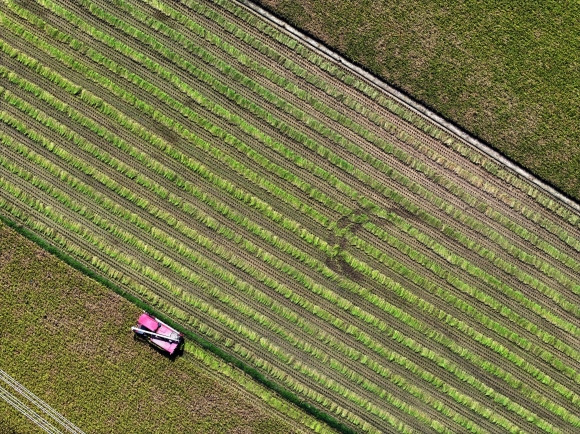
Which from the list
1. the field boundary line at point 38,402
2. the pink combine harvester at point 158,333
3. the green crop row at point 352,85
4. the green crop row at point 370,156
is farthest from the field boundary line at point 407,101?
the field boundary line at point 38,402

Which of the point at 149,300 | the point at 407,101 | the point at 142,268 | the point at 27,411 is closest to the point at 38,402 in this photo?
the point at 27,411

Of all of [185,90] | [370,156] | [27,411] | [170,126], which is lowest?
[27,411]

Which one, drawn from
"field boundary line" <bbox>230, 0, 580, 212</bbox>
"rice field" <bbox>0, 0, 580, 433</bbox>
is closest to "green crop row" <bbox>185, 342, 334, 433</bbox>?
"rice field" <bbox>0, 0, 580, 433</bbox>

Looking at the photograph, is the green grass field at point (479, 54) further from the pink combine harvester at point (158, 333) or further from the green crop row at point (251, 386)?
the green crop row at point (251, 386)

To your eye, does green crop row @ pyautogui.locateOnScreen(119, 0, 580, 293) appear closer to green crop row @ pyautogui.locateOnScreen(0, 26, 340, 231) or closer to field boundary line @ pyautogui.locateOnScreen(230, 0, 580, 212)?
green crop row @ pyautogui.locateOnScreen(0, 26, 340, 231)

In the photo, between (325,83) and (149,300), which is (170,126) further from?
(149,300)

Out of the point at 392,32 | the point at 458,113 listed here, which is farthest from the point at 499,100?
the point at 392,32
